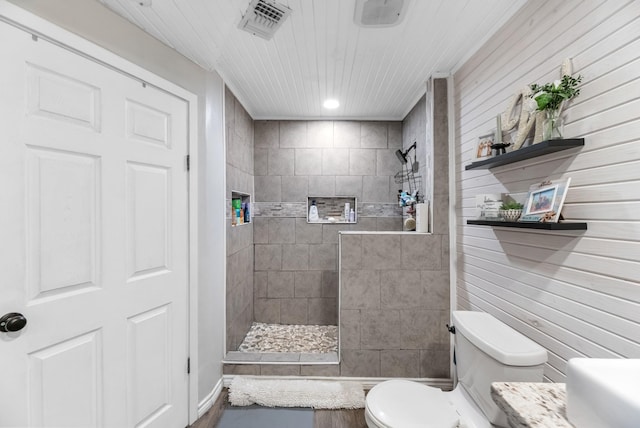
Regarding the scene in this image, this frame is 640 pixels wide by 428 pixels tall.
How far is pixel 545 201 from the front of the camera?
3.79ft

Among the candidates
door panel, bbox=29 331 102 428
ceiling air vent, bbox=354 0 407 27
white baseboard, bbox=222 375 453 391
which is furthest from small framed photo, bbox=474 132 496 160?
door panel, bbox=29 331 102 428

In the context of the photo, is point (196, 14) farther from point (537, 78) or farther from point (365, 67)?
point (537, 78)

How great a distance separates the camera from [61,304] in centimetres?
114

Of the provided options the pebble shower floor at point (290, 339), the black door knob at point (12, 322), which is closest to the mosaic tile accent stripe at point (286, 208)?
the pebble shower floor at point (290, 339)

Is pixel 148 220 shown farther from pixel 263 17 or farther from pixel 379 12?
pixel 379 12

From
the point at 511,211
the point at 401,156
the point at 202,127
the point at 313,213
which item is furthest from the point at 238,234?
the point at 511,211

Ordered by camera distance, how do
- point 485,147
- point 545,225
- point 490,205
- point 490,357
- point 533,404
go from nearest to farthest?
point 533,404
point 545,225
point 490,357
point 490,205
point 485,147

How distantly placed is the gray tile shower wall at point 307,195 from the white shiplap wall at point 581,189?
5.03 feet

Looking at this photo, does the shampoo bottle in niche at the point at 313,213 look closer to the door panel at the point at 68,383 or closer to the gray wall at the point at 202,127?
the gray wall at the point at 202,127

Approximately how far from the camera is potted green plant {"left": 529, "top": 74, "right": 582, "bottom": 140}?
42.0 inches

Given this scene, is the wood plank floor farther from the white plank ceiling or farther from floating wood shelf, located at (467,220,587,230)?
the white plank ceiling

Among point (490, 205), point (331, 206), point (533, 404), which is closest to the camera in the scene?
point (533, 404)

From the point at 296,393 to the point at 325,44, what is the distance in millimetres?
2488

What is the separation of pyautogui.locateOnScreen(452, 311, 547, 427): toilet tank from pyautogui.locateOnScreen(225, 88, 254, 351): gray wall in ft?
5.79
